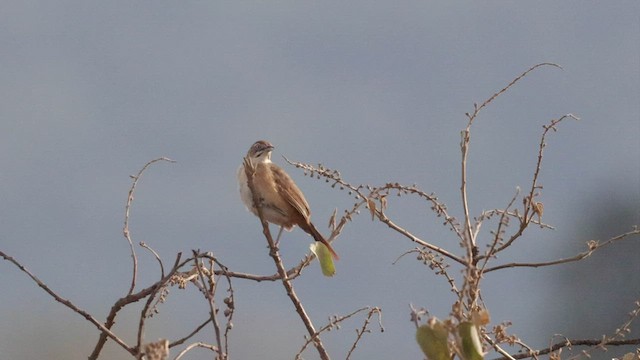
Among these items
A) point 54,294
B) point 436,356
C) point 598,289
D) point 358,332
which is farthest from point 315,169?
point 598,289

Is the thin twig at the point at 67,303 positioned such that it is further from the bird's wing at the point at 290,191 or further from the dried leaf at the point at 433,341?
the bird's wing at the point at 290,191

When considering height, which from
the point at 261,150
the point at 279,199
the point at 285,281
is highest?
the point at 261,150

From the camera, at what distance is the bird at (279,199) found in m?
5.04

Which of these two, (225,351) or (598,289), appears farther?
(598,289)

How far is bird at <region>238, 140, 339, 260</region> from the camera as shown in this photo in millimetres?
5035

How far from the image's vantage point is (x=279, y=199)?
512 cm

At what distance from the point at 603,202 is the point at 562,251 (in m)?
5.50

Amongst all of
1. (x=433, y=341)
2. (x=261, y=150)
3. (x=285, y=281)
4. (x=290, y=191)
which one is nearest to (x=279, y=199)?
(x=290, y=191)

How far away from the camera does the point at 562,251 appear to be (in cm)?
5469

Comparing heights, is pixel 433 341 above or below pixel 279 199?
below

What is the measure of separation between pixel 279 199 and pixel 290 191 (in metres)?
0.06

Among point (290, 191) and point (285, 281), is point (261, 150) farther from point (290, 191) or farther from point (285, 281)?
point (285, 281)

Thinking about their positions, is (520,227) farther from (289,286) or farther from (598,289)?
(598,289)

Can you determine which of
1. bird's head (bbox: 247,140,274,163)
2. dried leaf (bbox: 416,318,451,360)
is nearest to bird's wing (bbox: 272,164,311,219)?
bird's head (bbox: 247,140,274,163)
